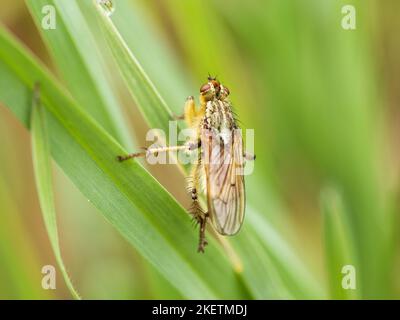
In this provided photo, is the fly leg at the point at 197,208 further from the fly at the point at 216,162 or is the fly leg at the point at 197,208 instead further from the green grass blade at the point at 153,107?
the green grass blade at the point at 153,107

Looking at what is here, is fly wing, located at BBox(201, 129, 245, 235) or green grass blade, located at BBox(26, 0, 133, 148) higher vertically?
green grass blade, located at BBox(26, 0, 133, 148)

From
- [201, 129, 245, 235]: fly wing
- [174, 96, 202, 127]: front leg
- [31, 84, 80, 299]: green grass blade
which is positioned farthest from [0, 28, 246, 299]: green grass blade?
[174, 96, 202, 127]: front leg

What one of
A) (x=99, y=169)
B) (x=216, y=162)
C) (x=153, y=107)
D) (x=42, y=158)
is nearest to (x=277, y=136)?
(x=216, y=162)

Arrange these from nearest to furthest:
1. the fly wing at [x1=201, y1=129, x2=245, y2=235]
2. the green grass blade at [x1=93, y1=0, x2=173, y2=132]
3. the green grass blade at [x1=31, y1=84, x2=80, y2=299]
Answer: the green grass blade at [x1=31, y1=84, x2=80, y2=299]
the green grass blade at [x1=93, y1=0, x2=173, y2=132]
the fly wing at [x1=201, y1=129, x2=245, y2=235]

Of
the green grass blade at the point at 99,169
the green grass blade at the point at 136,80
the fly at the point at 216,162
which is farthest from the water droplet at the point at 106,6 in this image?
the fly at the point at 216,162

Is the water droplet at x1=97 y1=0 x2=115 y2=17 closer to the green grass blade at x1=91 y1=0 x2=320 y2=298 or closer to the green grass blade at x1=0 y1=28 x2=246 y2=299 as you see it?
the green grass blade at x1=91 y1=0 x2=320 y2=298
